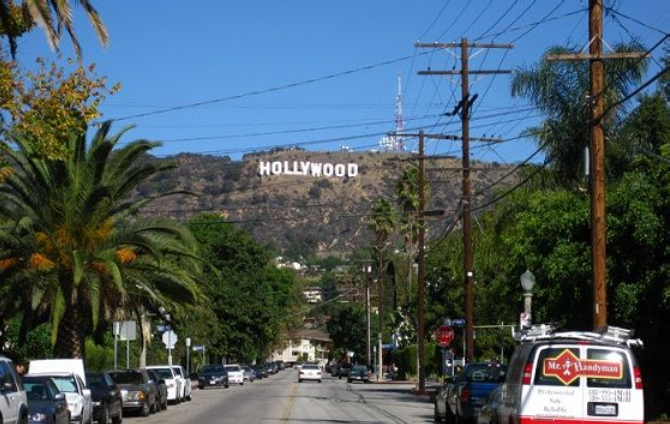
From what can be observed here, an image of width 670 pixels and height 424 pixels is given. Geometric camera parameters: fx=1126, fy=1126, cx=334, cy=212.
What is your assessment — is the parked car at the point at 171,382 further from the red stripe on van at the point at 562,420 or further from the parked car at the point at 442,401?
the red stripe on van at the point at 562,420

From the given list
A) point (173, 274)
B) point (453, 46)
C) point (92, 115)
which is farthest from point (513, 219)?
point (92, 115)

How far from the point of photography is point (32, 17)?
2022cm

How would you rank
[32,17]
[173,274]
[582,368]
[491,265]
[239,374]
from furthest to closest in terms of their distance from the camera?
[239,374] → [491,265] → [173,274] → [32,17] → [582,368]

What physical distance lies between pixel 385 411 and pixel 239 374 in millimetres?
40168

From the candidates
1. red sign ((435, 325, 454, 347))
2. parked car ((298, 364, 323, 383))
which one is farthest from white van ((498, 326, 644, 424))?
parked car ((298, 364, 323, 383))

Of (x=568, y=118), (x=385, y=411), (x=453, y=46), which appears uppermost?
(x=453, y=46)

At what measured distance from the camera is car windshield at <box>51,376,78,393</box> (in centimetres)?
2730

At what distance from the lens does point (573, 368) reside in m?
18.3

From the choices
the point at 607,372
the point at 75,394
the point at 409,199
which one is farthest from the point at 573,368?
the point at 409,199

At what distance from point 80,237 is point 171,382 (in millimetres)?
13458

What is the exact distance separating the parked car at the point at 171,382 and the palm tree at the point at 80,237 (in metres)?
10.1

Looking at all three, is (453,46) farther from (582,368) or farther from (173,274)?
(582,368)

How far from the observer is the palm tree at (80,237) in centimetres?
3359

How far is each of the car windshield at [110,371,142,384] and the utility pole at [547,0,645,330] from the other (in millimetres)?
18181
